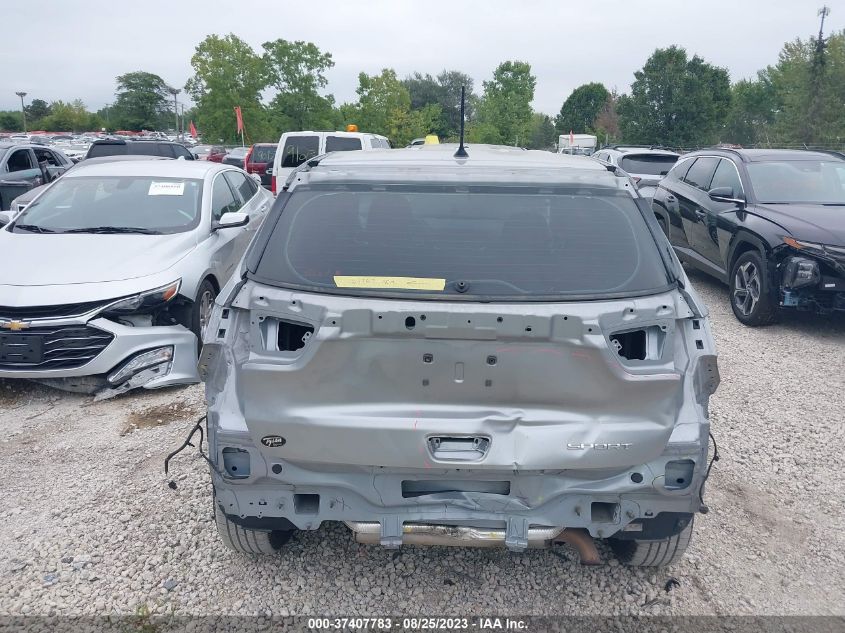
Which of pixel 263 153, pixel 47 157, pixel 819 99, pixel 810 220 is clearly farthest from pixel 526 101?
pixel 810 220

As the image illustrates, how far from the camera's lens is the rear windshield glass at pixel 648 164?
14.7 metres

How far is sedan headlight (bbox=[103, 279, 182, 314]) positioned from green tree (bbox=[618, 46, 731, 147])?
139 feet

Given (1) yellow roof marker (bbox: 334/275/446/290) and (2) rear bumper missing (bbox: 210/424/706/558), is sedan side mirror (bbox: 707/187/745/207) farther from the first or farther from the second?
(1) yellow roof marker (bbox: 334/275/446/290)

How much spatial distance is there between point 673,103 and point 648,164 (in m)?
31.9

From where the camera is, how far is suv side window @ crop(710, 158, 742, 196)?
7.89 m

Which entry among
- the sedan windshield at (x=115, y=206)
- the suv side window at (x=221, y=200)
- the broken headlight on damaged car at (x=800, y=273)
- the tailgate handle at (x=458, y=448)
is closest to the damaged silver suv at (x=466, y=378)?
the tailgate handle at (x=458, y=448)

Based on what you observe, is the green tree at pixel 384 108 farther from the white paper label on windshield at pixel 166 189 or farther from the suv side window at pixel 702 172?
the white paper label on windshield at pixel 166 189

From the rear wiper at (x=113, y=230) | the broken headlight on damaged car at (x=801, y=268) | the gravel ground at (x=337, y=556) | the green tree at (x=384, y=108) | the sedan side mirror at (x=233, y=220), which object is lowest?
the gravel ground at (x=337, y=556)

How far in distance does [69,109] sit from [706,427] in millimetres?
109825

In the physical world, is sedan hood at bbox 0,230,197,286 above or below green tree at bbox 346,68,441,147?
below

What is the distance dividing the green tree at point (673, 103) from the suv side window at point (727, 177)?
1454 inches

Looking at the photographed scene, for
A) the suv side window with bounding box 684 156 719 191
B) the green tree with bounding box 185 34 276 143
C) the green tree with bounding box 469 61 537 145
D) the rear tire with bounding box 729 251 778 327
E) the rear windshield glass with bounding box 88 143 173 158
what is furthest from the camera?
the green tree with bounding box 469 61 537 145

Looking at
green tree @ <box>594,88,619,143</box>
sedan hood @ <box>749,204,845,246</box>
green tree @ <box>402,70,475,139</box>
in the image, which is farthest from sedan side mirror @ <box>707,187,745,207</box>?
green tree @ <box>402,70,475,139</box>

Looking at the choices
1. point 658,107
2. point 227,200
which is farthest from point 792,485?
point 658,107
